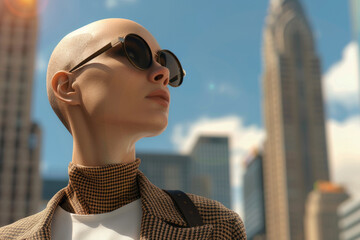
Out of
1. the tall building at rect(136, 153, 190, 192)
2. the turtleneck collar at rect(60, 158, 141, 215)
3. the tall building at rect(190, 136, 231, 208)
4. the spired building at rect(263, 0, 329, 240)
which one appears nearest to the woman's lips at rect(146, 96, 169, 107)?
the turtleneck collar at rect(60, 158, 141, 215)

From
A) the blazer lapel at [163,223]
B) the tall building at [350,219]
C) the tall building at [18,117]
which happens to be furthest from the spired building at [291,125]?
the blazer lapel at [163,223]

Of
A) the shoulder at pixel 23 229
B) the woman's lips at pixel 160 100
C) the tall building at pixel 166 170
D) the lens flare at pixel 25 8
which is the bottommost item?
the tall building at pixel 166 170

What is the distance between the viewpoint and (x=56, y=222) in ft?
8.94

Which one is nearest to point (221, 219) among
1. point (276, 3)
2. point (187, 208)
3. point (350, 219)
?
point (187, 208)

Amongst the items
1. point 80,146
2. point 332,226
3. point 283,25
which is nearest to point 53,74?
point 80,146

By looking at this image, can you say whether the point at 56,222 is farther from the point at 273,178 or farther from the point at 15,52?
the point at 273,178

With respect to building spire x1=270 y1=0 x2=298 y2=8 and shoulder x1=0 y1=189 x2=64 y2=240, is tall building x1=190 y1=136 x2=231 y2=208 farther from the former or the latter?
shoulder x1=0 y1=189 x2=64 y2=240

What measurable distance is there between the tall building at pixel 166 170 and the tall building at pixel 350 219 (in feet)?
218

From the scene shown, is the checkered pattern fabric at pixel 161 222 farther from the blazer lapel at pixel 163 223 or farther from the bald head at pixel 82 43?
the bald head at pixel 82 43

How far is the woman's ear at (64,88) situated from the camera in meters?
2.79

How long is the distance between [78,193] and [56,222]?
186 mm

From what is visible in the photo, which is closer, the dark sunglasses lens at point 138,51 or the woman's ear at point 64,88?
the dark sunglasses lens at point 138,51

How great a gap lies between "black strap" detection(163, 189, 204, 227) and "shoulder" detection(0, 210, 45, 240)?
2.24 feet

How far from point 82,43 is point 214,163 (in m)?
165
